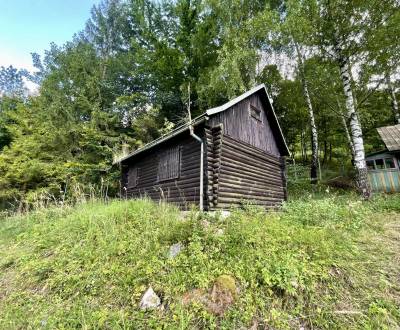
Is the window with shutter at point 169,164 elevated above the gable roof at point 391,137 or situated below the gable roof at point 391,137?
below

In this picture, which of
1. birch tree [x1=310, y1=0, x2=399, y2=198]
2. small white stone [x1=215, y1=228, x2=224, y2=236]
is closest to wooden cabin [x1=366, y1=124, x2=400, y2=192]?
birch tree [x1=310, y1=0, x2=399, y2=198]

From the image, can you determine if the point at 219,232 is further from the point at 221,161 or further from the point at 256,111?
the point at 256,111

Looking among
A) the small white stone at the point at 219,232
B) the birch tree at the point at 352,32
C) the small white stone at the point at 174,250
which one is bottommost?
the small white stone at the point at 174,250

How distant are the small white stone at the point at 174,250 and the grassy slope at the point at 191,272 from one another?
0.11 metres

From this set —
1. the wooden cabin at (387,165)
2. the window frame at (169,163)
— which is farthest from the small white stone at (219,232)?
the wooden cabin at (387,165)

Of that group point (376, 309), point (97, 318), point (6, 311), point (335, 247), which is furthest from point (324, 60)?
point (6, 311)

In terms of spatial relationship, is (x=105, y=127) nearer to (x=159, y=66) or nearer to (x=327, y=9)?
(x=159, y=66)

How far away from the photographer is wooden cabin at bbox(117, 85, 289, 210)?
848 cm

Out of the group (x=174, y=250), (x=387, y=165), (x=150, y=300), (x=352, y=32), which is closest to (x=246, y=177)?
(x=174, y=250)

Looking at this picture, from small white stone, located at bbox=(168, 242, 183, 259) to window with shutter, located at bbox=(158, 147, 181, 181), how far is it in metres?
5.25

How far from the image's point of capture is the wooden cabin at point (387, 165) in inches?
553

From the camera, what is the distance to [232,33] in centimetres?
1526

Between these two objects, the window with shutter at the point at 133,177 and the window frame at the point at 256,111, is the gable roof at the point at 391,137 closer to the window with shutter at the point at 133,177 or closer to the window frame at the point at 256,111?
the window frame at the point at 256,111

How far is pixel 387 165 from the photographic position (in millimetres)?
14641
